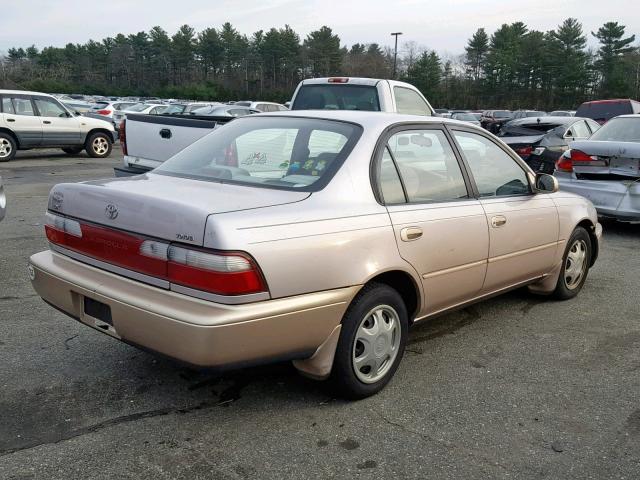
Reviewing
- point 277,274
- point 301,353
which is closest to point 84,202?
point 277,274

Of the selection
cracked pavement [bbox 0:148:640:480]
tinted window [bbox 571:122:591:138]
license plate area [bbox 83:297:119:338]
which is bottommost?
cracked pavement [bbox 0:148:640:480]

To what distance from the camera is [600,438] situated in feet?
10.1

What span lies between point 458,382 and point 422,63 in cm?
6940

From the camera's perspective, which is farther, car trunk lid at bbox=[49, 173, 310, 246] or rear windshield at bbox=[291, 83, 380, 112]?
rear windshield at bbox=[291, 83, 380, 112]

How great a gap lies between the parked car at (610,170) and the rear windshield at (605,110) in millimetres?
8927

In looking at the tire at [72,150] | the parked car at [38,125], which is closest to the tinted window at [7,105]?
the parked car at [38,125]

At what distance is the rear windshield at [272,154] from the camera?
3.41m

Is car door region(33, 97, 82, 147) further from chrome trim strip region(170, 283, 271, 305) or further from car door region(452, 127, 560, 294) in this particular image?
chrome trim strip region(170, 283, 271, 305)

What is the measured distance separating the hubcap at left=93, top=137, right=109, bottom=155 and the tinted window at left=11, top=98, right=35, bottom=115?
6.84ft

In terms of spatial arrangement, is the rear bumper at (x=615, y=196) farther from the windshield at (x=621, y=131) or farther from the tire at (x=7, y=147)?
the tire at (x=7, y=147)

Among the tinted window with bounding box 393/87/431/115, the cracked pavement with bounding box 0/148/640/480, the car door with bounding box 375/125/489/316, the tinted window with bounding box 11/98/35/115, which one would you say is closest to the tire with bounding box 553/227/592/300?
the cracked pavement with bounding box 0/148/640/480

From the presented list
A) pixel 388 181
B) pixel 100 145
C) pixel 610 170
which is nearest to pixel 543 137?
pixel 610 170

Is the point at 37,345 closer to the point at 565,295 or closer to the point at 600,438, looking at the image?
the point at 600,438

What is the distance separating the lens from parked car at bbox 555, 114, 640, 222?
7809mm
